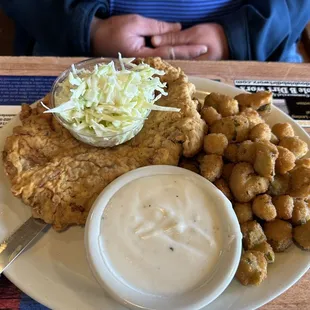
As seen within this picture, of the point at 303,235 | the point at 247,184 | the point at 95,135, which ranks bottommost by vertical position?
the point at 303,235

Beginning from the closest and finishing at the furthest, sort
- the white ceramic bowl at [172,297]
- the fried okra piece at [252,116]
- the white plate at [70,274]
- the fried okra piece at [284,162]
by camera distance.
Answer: the white ceramic bowl at [172,297] < the white plate at [70,274] < the fried okra piece at [284,162] < the fried okra piece at [252,116]

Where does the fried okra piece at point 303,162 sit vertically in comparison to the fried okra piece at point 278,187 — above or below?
above

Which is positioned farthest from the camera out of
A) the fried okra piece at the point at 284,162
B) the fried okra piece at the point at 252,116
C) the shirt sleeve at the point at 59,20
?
the shirt sleeve at the point at 59,20

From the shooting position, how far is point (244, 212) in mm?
1176

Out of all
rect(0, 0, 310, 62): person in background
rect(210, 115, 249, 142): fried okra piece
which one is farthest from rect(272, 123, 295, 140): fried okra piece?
rect(0, 0, 310, 62): person in background

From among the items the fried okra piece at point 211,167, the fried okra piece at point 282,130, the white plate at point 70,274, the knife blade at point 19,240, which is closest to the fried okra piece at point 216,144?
the fried okra piece at point 211,167

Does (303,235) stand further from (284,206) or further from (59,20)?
(59,20)

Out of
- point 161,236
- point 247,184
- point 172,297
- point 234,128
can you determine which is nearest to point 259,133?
point 234,128

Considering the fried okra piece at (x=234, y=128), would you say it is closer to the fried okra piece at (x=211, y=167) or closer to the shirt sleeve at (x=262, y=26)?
the fried okra piece at (x=211, y=167)

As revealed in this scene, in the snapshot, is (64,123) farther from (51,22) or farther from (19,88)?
(51,22)

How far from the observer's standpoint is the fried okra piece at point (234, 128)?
128 cm

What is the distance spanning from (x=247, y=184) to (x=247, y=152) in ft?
0.33

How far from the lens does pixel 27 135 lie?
1.29m

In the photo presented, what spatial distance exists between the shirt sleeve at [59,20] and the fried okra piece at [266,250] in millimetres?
1120
